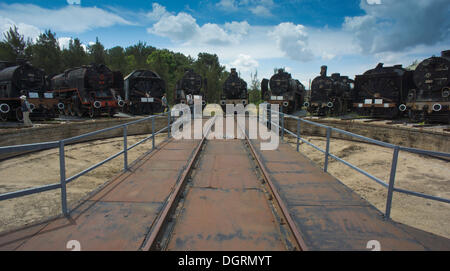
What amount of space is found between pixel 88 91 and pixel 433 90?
58.7 ft

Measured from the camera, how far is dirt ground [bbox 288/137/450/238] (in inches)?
227

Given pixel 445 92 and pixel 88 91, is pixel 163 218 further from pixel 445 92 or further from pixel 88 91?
pixel 88 91

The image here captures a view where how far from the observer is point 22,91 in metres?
12.9

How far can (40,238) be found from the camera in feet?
9.90

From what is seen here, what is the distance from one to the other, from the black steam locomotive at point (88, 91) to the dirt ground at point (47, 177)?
3339mm

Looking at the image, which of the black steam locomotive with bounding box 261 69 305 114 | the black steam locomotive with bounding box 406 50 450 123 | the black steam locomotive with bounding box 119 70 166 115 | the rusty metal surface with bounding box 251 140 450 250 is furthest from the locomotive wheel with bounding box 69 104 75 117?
the black steam locomotive with bounding box 406 50 450 123

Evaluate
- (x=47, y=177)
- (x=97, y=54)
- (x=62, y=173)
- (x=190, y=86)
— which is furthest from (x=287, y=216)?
(x=97, y=54)

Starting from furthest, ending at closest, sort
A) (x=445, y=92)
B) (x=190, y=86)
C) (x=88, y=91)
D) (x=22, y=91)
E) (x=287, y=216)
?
(x=190, y=86) < (x=88, y=91) < (x=22, y=91) < (x=445, y=92) < (x=287, y=216)

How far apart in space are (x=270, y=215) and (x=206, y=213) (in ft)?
3.15

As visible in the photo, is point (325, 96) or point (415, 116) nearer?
point (415, 116)

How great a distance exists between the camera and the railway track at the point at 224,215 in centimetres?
311

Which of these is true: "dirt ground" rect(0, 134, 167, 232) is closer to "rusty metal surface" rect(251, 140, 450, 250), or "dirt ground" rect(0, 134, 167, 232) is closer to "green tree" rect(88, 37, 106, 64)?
"rusty metal surface" rect(251, 140, 450, 250)
